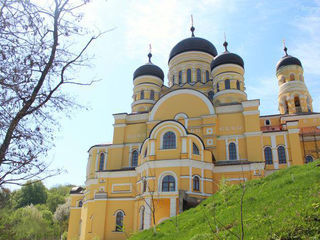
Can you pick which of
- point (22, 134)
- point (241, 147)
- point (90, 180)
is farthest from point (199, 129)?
point (22, 134)

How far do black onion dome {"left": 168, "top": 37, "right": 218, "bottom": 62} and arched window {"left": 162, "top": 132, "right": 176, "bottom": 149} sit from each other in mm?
12848

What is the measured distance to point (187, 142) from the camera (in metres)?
18.5

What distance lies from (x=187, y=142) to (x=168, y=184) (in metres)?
2.81

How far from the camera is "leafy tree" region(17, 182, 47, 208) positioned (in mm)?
47875

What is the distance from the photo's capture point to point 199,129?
72.9ft

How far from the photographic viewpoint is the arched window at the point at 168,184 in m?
17.7

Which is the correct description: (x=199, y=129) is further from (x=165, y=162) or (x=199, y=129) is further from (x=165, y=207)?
(x=165, y=207)

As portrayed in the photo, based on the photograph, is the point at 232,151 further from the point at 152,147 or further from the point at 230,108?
the point at 152,147

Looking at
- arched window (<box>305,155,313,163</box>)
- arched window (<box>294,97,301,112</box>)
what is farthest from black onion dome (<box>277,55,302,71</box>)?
arched window (<box>305,155,313,163</box>)

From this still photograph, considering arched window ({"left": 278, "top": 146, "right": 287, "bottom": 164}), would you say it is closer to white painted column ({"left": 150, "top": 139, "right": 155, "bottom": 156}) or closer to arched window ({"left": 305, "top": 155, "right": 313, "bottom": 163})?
arched window ({"left": 305, "top": 155, "right": 313, "bottom": 163})

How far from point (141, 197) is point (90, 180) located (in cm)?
733

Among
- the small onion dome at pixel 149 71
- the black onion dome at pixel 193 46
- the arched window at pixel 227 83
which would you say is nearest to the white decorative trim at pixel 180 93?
the arched window at pixel 227 83

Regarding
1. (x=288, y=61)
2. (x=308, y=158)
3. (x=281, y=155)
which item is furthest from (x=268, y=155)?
(x=288, y=61)

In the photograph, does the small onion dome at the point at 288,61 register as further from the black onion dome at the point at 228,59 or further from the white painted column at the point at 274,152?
the white painted column at the point at 274,152
